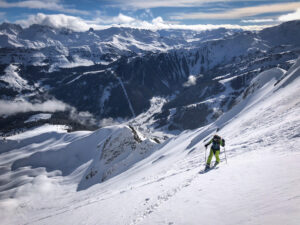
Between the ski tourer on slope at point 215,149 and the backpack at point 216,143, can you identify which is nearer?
the ski tourer on slope at point 215,149

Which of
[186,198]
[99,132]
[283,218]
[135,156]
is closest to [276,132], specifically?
[186,198]

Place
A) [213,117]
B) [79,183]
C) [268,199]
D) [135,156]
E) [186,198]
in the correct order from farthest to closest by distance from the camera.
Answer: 1. [213,117]
2. [79,183]
3. [135,156]
4. [186,198]
5. [268,199]

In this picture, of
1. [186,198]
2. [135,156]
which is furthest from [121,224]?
[135,156]

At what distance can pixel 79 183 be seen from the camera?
7631 cm

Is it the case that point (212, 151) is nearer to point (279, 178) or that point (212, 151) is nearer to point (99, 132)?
point (279, 178)

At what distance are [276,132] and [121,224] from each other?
49.8 feet

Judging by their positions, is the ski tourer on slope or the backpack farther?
the backpack

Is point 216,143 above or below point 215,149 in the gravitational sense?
above

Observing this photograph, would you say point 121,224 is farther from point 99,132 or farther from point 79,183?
point 99,132

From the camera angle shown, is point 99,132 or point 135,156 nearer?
point 135,156

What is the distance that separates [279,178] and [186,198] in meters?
5.18

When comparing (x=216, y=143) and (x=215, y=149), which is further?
(x=216, y=143)

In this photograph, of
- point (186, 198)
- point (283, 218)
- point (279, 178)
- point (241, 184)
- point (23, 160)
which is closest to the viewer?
point (283, 218)

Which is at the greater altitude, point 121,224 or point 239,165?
point 239,165
